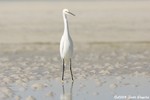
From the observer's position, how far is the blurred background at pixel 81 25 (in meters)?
22.1

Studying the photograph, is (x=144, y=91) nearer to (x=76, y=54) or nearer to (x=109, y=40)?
(x=76, y=54)

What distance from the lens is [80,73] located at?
1362 centimetres

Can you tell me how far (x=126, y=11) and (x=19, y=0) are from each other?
50.9ft

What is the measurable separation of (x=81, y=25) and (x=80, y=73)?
42.1 feet

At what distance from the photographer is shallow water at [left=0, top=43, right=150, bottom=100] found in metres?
11.1

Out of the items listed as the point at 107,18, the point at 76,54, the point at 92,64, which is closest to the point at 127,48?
the point at 76,54

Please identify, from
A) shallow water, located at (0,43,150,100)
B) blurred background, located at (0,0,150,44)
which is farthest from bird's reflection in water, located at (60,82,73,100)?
blurred background, located at (0,0,150,44)

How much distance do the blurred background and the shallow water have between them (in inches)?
101

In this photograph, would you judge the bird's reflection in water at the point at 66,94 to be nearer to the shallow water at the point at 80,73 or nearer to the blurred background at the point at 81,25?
the shallow water at the point at 80,73

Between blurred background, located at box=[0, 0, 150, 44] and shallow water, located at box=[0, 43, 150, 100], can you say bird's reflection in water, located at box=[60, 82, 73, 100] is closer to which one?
shallow water, located at box=[0, 43, 150, 100]

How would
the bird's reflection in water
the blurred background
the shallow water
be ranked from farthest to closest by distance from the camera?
1. the blurred background
2. the shallow water
3. the bird's reflection in water

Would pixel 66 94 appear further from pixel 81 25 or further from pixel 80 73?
pixel 81 25

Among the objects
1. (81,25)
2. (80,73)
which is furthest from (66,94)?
(81,25)

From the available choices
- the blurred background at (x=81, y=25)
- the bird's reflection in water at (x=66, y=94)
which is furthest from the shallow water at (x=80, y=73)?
the blurred background at (x=81, y=25)
